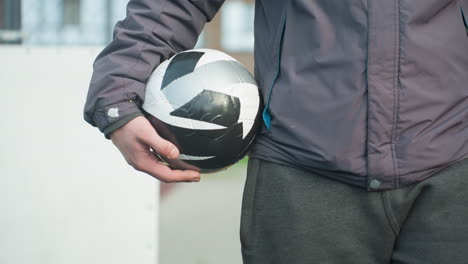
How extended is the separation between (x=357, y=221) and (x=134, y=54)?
2.36ft

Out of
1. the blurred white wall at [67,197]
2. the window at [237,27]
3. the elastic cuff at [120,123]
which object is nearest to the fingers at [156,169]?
the elastic cuff at [120,123]

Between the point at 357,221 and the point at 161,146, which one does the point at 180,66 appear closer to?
the point at 161,146

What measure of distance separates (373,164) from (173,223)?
455 centimetres

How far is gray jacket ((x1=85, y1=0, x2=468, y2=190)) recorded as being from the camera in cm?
167

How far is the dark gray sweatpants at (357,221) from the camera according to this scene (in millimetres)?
1694

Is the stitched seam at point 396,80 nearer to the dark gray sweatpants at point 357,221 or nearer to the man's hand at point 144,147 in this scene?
the dark gray sweatpants at point 357,221

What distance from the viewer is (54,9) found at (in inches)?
266

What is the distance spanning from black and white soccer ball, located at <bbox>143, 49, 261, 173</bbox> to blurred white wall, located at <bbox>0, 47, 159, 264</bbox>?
161 centimetres

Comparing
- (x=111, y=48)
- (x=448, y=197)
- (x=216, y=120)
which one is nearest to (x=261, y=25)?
(x=216, y=120)

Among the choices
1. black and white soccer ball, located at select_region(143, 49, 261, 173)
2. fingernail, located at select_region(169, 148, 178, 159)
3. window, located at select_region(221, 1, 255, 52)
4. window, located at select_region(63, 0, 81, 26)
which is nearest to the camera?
fingernail, located at select_region(169, 148, 178, 159)

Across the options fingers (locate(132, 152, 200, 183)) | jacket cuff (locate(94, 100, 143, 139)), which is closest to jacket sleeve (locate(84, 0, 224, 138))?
jacket cuff (locate(94, 100, 143, 139))

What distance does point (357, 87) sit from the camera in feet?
5.57

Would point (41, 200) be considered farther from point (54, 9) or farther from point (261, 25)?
point (54, 9)

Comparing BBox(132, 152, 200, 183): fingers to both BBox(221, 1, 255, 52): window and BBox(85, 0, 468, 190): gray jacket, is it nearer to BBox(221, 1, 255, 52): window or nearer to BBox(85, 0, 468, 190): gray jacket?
BBox(85, 0, 468, 190): gray jacket
